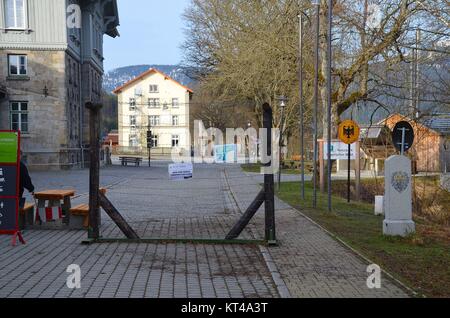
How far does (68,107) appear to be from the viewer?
1564 inches

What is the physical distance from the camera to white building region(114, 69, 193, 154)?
8200 centimetres

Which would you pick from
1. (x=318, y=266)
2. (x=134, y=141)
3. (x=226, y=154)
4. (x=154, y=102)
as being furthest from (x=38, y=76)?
(x=134, y=141)

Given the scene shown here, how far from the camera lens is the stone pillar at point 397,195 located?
1103 cm

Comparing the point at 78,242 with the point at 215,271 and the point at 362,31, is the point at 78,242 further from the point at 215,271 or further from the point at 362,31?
the point at 362,31

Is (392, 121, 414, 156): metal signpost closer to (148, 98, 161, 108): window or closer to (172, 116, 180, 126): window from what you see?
(172, 116, 180, 126): window

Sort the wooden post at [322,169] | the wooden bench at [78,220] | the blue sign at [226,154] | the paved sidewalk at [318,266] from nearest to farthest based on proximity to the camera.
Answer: the paved sidewalk at [318,266] < the wooden bench at [78,220] < the wooden post at [322,169] < the blue sign at [226,154]

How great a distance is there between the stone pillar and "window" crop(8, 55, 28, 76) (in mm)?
31724

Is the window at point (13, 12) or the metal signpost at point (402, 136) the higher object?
the window at point (13, 12)

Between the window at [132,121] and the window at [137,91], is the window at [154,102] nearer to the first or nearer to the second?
the window at [137,91]

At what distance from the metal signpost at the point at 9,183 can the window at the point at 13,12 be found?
29162 millimetres

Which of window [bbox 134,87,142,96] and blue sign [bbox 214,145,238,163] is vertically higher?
window [bbox 134,87,142,96]
